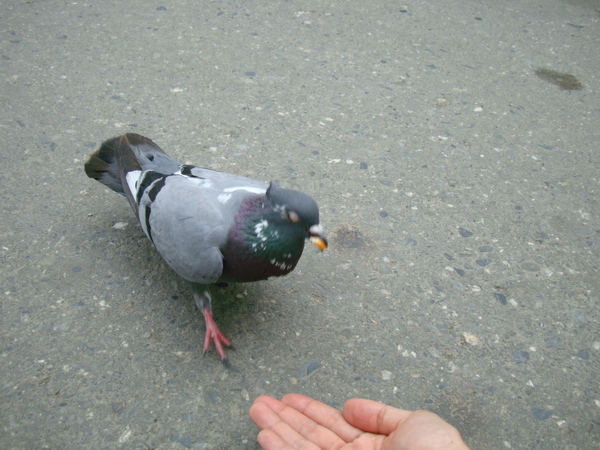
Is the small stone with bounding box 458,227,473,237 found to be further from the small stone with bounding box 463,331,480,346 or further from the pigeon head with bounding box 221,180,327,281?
the pigeon head with bounding box 221,180,327,281

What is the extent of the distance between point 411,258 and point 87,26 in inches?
143

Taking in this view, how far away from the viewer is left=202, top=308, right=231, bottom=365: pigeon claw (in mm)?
2359


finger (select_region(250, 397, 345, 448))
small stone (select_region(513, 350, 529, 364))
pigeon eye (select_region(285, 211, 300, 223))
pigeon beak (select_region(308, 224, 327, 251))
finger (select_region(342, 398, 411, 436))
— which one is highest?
pigeon eye (select_region(285, 211, 300, 223))

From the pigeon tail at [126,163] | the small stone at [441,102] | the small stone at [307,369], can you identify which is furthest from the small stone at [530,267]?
the pigeon tail at [126,163]

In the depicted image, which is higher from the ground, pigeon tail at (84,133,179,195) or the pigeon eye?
the pigeon eye

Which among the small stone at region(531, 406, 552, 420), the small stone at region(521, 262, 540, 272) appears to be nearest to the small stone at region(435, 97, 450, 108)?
the small stone at region(521, 262, 540, 272)

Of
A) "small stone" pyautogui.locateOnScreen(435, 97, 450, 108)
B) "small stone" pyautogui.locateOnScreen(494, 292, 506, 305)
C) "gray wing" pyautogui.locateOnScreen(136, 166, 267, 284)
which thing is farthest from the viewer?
"small stone" pyautogui.locateOnScreen(435, 97, 450, 108)

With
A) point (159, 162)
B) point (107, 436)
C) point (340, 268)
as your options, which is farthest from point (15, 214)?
point (340, 268)

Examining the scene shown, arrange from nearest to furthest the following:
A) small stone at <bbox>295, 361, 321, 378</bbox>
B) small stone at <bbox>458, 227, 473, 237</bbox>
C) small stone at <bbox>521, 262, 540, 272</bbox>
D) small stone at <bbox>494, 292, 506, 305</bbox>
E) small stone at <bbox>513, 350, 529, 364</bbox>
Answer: small stone at <bbox>295, 361, 321, 378</bbox> < small stone at <bbox>513, 350, 529, 364</bbox> < small stone at <bbox>494, 292, 506, 305</bbox> < small stone at <bbox>521, 262, 540, 272</bbox> < small stone at <bbox>458, 227, 473, 237</bbox>

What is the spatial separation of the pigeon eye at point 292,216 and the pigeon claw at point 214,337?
0.65m

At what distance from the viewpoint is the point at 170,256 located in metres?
2.33

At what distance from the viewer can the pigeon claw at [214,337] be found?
2359mm

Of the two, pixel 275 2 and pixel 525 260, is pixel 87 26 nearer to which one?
pixel 275 2

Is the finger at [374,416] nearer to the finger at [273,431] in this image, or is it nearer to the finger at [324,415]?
the finger at [324,415]
